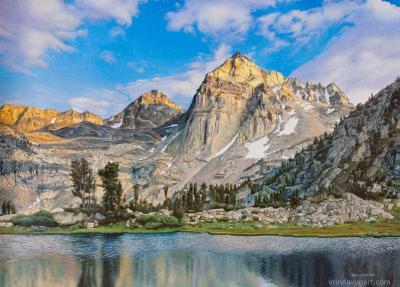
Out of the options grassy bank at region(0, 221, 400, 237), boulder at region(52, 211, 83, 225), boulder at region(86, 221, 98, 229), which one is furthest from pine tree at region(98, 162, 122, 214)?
grassy bank at region(0, 221, 400, 237)

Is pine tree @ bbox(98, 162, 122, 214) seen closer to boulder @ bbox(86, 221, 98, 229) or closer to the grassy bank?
boulder @ bbox(86, 221, 98, 229)

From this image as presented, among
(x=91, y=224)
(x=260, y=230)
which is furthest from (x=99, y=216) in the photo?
(x=260, y=230)

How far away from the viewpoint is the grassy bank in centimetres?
10206

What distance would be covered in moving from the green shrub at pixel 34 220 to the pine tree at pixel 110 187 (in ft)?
52.4

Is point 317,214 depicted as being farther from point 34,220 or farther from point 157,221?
point 34,220

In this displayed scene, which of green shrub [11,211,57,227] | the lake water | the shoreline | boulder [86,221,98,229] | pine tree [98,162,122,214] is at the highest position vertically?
pine tree [98,162,122,214]

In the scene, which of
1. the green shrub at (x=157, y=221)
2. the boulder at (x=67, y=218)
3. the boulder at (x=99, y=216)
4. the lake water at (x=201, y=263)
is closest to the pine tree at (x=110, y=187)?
the boulder at (x=99, y=216)

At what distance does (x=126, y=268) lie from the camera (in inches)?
2194

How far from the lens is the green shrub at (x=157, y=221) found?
4620 inches

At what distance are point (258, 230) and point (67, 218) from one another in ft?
165

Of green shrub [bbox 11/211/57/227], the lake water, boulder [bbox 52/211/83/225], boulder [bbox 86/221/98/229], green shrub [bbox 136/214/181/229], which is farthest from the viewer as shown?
boulder [bbox 52/211/83/225]

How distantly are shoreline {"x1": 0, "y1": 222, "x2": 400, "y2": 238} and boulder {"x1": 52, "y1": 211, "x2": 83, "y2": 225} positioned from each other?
4366 mm

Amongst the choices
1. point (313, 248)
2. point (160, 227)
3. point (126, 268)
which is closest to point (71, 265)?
point (126, 268)

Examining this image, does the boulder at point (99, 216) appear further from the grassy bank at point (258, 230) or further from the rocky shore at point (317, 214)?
the rocky shore at point (317, 214)
